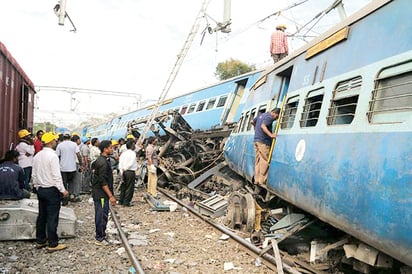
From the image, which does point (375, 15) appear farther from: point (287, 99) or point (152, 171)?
point (152, 171)

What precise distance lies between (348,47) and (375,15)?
1.86 ft

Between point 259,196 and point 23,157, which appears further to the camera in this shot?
point 23,157

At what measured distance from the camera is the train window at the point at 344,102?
4.26 meters

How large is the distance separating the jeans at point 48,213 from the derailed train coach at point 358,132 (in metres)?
3.24

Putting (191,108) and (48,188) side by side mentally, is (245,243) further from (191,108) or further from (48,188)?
(191,108)

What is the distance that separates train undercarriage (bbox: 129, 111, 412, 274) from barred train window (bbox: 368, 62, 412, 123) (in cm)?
128

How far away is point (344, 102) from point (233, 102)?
10790mm

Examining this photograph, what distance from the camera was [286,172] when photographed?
573 centimetres

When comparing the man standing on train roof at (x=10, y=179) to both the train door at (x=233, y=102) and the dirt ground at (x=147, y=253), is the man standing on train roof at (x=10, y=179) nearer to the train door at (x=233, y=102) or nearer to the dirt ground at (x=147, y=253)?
the dirt ground at (x=147, y=253)

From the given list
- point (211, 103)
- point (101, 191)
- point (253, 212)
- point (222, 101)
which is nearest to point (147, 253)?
point (101, 191)

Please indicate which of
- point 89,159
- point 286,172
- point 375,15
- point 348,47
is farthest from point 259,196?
point 89,159

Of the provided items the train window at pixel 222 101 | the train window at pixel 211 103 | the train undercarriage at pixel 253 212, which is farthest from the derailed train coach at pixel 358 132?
the train window at pixel 211 103

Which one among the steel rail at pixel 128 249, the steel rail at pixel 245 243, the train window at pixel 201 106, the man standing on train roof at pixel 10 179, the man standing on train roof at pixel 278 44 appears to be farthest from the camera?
the train window at pixel 201 106

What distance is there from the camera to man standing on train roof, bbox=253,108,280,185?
22.7 ft
